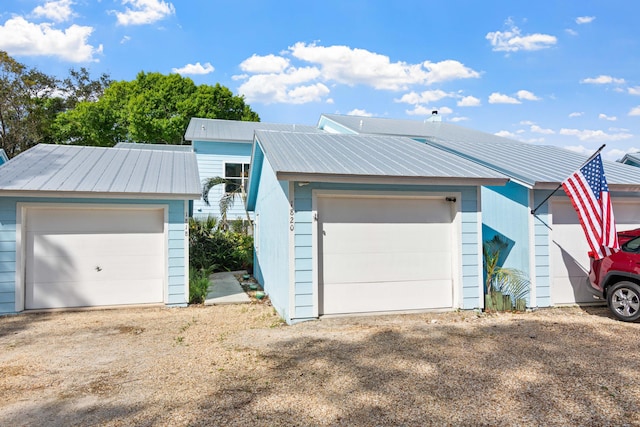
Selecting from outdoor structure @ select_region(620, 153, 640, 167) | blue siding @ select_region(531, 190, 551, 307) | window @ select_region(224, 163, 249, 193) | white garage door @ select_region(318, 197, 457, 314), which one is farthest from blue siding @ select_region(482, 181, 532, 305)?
window @ select_region(224, 163, 249, 193)

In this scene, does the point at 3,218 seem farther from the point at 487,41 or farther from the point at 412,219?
the point at 487,41

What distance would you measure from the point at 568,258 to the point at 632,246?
1.38 meters

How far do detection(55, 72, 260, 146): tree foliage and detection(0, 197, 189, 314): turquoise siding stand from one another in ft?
70.8

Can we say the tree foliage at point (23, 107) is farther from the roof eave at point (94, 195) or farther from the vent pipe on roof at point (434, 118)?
the vent pipe on roof at point (434, 118)

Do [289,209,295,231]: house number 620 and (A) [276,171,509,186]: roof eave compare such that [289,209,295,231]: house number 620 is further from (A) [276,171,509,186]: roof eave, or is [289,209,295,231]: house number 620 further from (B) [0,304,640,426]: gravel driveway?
(B) [0,304,640,426]: gravel driveway

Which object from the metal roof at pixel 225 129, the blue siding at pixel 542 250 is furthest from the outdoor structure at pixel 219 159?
the blue siding at pixel 542 250

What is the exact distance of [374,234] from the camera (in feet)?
23.2

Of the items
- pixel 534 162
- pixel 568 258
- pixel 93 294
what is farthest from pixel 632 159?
pixel 93 294

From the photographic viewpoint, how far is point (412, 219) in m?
7.26

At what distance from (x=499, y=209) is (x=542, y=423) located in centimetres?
576

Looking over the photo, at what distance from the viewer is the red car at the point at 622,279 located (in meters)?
6.44

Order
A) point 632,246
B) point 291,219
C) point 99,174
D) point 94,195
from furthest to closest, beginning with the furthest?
point 99,174 → point 94,195 → point 632,246 → point 291,219

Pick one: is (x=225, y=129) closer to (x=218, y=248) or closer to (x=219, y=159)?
(x=219, y=159)

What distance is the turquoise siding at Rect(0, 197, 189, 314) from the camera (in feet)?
25.0
